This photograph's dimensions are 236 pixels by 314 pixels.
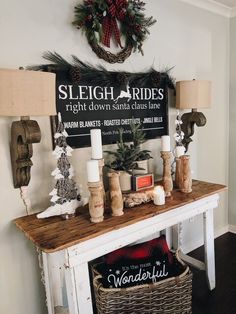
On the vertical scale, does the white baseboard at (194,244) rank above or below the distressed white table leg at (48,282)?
below

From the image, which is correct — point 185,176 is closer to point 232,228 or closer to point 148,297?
point 148,297

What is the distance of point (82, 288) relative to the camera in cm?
128

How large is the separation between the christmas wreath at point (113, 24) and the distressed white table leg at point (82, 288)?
1294mm

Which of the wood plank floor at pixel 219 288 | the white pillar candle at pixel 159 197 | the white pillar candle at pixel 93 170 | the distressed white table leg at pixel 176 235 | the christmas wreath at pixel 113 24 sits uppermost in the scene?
the christmas wreath at pixel 113 24

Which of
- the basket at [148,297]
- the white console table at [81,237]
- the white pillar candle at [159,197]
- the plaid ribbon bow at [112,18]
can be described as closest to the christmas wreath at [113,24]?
the plaid ribbon bow at [112,18]

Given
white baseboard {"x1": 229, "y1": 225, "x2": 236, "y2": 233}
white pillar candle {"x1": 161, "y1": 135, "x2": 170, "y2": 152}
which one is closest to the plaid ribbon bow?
white pillar candle {"x1": 161, "y1": 135, "x2": 170, "y2": 152}

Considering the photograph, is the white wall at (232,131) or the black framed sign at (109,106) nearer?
the black framed sign at (109,106)

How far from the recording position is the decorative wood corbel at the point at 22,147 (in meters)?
1.32

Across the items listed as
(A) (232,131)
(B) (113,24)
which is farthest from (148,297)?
(A) (232,131)

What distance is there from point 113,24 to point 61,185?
1.10 metres

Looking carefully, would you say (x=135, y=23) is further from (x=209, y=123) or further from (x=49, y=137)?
(x=209, y=123)

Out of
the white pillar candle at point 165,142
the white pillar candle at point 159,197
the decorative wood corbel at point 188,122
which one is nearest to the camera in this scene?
the white pillar candle at point 159,197

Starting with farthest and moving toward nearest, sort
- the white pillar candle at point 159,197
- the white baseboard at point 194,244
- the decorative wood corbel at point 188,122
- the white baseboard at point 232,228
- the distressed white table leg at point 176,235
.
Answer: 1. the white baseboard at point 232,228
2. the white baseboard at point 194,244
3. the distressed white table leg at point 176,235
4. the decorative wood corbel at point 188,122
5. the white pillar candle at point 159,197

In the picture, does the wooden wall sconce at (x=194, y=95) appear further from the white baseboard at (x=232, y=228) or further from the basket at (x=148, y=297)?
the white baseboard at (x=232, y=228)
